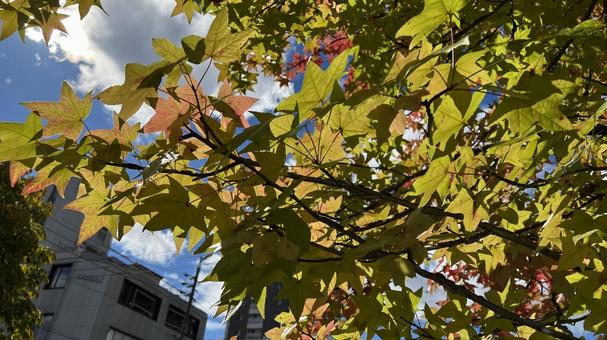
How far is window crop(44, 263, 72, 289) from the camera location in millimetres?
22766

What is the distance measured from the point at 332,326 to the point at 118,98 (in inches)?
54.0

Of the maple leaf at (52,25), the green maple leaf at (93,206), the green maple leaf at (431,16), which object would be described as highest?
the maple leaf at (52,25)

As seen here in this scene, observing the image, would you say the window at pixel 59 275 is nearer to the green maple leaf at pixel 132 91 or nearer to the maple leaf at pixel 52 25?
the maple leaf at pixel 52 25

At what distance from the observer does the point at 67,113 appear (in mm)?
1191

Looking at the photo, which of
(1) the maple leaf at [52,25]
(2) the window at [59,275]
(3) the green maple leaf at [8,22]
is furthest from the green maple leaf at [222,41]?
(2) the window at [59,275]

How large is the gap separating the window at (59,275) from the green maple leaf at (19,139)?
25.0 meters

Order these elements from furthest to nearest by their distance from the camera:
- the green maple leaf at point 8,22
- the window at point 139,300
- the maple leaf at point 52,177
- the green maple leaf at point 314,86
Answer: the window at point 139,300
the green maple leaf at point 8,22
the maple leaf at point 52,177
the green maple leaf at point 314,86

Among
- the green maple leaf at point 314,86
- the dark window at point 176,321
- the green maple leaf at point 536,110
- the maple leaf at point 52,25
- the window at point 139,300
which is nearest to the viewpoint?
the green maple leaf at point 536,110

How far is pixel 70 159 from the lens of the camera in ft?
3.63

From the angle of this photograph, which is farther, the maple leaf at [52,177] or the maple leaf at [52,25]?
the maple leaf at [52,25]

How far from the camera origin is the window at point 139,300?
23.1m

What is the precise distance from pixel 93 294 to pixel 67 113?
23.7 meters

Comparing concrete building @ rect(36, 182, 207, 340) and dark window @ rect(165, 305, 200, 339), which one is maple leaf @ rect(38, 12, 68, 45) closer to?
concrete building @ rect(36, 182, 207, 340)

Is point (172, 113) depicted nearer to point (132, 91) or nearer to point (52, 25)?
point (132, 91)
